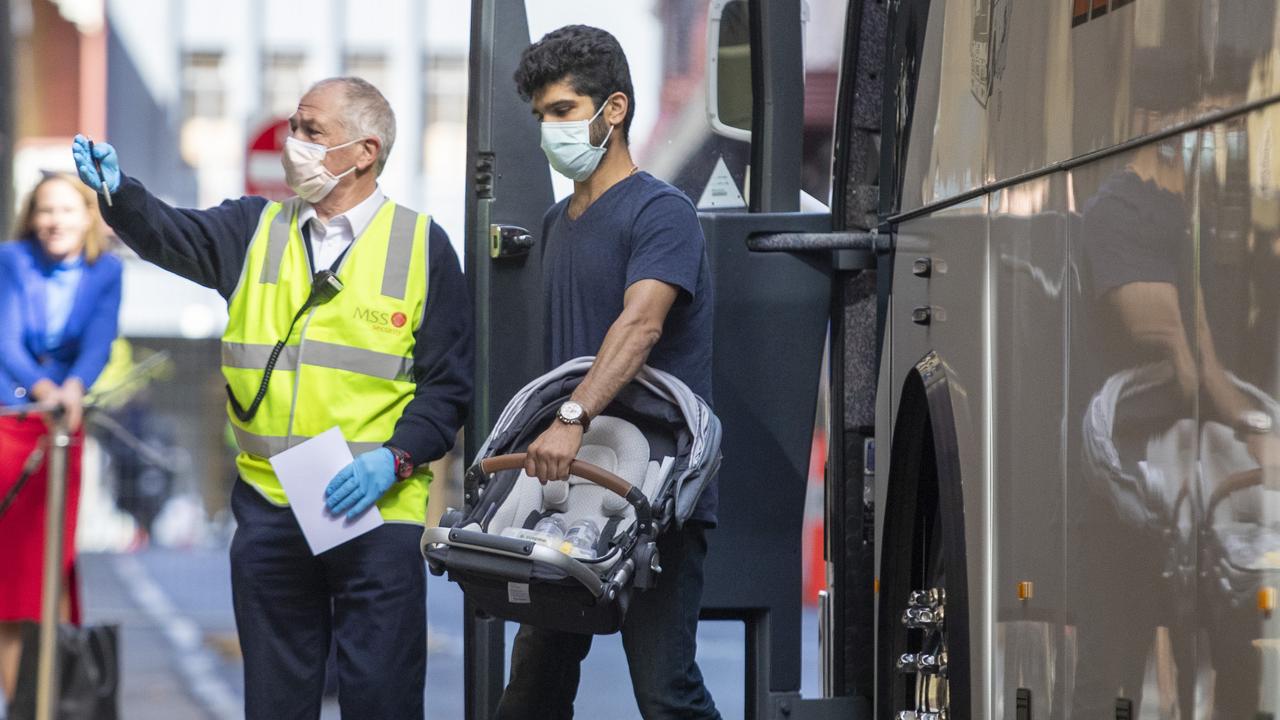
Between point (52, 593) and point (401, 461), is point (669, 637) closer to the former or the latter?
point (401, 461)

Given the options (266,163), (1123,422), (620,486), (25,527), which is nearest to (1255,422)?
(1123,422)

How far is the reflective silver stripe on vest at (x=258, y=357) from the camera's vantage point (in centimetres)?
483

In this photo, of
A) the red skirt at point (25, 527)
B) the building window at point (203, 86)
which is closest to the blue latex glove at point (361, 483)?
the red skirt at point (25, 527)

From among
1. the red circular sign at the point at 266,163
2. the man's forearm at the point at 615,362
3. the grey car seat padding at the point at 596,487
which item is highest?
the red circular sign at the point at 266,163

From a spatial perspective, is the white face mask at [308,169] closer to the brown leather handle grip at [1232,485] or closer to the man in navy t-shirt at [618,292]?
the man in navy t-shirt at [618,292]

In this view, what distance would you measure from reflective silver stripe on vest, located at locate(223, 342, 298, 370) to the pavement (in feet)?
2.92

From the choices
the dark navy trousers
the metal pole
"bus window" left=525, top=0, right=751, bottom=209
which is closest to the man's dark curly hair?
"bus window" left=525, top=0, right=751, bottom=209

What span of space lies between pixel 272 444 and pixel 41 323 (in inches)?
96.7

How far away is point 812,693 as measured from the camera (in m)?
9.66

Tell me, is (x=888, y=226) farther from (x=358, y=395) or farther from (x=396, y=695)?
(x=396, y=695)

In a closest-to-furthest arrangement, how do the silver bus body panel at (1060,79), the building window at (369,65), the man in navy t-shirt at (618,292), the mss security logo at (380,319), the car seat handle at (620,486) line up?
the silver bus body panel at (1060,79) < the car seat handle at (620,486) < the man in navy t-shirt at (618,292) < the mss security logo at (380,319) < the building window at (369,65)

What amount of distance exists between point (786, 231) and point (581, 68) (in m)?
0.81

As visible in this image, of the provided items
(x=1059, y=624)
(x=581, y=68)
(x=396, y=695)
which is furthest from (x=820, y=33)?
(x=1059, y=624)

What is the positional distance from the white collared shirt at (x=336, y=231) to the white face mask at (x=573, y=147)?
586 millimetres
